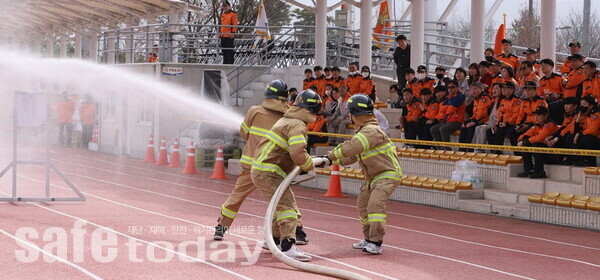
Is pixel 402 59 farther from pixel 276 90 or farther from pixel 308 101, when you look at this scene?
pixel 308 101

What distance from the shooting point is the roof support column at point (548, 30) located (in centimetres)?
1886

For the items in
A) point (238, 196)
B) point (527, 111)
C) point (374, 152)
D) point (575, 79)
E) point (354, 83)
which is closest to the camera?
point (374, 152)

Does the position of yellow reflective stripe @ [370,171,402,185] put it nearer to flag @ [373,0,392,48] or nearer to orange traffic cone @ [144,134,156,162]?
orange traffic cone @ [144,134,156,162]

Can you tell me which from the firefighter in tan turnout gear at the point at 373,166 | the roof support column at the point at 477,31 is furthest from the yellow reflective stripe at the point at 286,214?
the roof support column at the point at 477,31

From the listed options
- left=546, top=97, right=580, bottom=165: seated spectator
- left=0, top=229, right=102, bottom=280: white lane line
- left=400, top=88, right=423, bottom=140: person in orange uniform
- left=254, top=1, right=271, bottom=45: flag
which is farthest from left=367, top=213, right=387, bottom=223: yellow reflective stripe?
left=254, top=1, right=271, bottom=45: flag

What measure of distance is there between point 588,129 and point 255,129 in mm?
6276

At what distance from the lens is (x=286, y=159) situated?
10.6 m

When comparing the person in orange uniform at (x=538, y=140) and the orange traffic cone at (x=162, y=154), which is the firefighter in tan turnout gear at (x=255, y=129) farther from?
the orange traffic cone at (x=162, y=154)

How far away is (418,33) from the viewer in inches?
913

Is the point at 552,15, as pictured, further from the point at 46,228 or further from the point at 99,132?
the point at 99,132

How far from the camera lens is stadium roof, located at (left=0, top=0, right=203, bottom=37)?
27906mm

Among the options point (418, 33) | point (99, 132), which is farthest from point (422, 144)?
point (99, 132)

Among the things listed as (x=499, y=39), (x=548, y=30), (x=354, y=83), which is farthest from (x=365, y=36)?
(x=548, y=30)

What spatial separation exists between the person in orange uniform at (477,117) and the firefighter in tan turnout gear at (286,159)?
777cm
